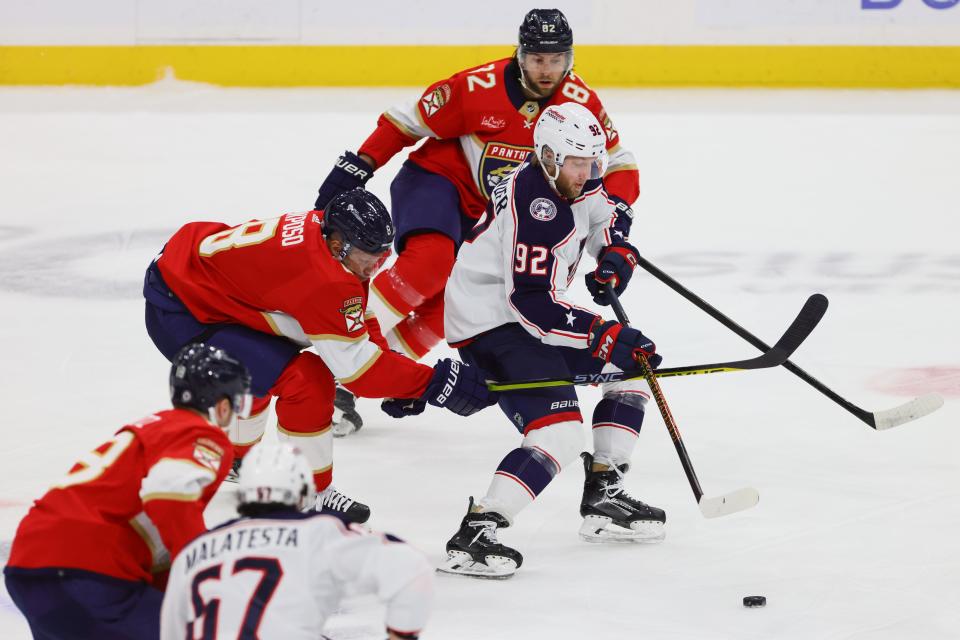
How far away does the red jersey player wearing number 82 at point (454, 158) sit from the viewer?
442 cm

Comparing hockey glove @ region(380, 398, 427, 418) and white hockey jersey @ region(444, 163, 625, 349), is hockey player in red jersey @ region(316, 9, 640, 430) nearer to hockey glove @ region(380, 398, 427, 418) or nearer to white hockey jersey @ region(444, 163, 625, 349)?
white hockey jersey @ region(444, 163, 625, 349)

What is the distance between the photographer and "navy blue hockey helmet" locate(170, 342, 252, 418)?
8.30ft

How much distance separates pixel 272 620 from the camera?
7.00 feet

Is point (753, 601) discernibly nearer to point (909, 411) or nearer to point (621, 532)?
point (621, 532)

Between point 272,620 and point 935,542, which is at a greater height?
point 272,620

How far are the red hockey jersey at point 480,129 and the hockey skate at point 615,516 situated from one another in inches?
45.7

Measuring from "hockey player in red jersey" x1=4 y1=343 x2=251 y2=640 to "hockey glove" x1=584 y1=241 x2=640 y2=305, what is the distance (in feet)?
4.86

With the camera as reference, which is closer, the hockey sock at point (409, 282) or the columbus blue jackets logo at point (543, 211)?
the columbus blue jackets logo at point (543, 211)

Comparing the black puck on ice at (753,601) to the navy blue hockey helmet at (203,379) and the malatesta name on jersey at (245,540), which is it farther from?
the malatesta name on jersey at (245,540)

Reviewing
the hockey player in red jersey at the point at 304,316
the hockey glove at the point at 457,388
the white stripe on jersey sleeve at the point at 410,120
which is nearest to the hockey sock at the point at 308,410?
the hockey player in red jersey at the point at 304,316

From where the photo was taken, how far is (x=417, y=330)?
4539 millimetres
